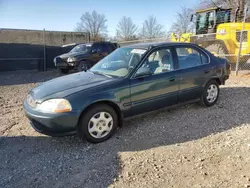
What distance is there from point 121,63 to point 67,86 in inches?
47.1

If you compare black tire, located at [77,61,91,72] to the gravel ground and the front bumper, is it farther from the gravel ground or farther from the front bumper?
the front bumper

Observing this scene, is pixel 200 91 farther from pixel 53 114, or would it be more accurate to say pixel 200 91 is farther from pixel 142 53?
A: pixel 53 114

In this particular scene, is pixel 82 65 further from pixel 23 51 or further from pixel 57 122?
pixel 57 122

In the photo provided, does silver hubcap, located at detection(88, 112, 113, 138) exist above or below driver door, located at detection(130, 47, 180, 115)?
below

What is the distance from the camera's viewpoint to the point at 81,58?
1123 centimetres

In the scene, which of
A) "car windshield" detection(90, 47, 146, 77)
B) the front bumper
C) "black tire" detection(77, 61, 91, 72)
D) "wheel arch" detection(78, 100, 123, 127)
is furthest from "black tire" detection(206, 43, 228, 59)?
the front bumper

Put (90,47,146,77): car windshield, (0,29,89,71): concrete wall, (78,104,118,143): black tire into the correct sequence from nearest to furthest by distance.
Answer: (78,104,118,143): black tire, (90,47,146,77): car windshield, (0,29,89,71): concrete wall

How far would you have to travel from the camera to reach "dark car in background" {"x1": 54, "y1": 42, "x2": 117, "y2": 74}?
1119 cm

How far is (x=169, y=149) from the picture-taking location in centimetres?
336

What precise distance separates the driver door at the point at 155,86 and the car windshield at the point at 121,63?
19cm

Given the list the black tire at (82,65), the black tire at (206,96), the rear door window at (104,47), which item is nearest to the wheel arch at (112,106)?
the black tire at (206,96)

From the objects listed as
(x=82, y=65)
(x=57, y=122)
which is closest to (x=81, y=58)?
(x=82, y=65)

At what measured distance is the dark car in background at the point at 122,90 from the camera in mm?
3326

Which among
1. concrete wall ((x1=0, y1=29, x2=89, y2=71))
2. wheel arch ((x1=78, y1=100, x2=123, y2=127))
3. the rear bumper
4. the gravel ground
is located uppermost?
concrete wall ((x1=0, y1=29, x2=89, y2=71))
